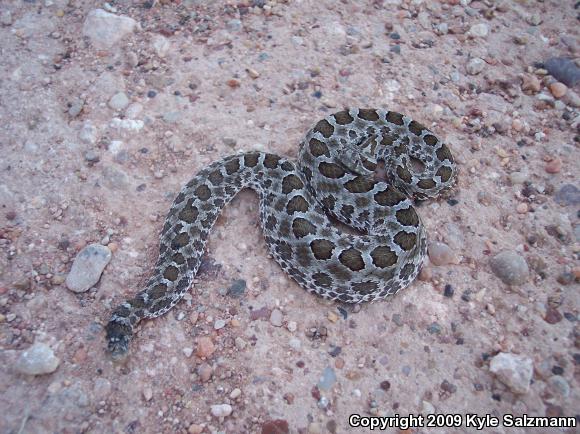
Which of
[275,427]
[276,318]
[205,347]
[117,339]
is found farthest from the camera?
[276,318]

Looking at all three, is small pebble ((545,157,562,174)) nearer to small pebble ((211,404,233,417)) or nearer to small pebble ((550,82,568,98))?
small pebble ((550,82,568,98))

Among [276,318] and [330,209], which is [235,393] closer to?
[276,318]

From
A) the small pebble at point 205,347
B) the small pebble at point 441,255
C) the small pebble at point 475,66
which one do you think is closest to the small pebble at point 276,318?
the small pebble at point 205,347

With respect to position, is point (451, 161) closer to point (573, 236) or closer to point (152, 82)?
point (573, 236)

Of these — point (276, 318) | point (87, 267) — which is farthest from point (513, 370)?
point (87, 267)

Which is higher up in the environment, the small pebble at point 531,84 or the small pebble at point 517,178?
the small pebble at point 531,84

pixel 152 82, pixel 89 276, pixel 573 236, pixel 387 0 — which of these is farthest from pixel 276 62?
pixel 573 236

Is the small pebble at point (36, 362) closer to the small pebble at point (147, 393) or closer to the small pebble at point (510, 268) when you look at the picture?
the small pebble at point (147, 393)
